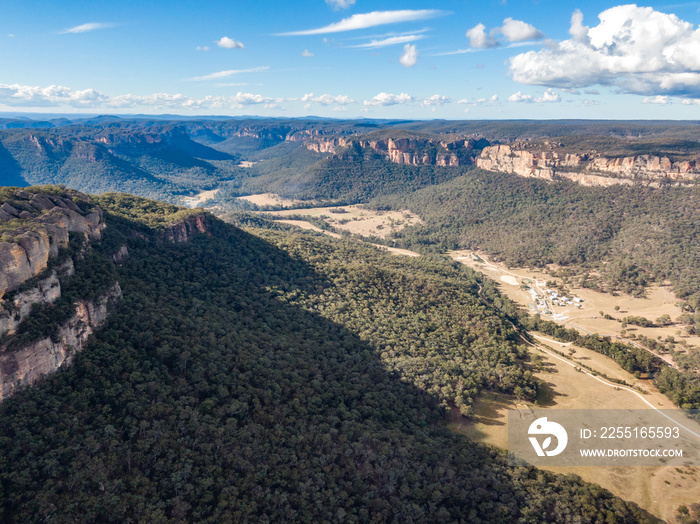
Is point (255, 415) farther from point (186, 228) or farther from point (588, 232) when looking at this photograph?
point (588, 232)

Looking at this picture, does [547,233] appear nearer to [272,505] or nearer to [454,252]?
[454,252]

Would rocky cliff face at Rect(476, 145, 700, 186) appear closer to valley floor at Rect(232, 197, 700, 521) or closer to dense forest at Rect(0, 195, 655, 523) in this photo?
valley floor at Rect(232, 197, 700, 521)

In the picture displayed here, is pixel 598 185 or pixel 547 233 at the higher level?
pixel 598 185

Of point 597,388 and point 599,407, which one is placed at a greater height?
point 597,388

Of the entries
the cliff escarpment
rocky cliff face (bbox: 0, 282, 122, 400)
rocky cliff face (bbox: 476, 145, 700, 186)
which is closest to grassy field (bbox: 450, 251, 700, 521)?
rocky cliff face (bbox: 0, 282, 122, 400)

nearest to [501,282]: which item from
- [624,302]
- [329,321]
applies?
[624,302]
